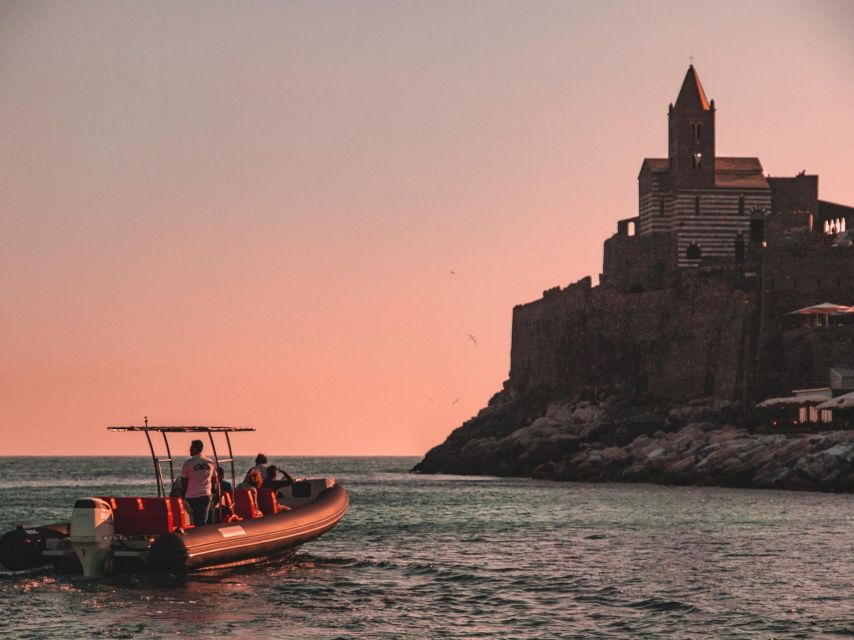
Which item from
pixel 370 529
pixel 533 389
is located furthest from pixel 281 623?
pixel 533 389

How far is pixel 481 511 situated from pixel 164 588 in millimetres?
23638

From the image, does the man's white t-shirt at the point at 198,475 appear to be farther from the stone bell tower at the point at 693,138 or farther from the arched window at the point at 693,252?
the stone bell tower at the point at 693,138

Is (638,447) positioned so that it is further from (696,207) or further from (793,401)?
(696,207)

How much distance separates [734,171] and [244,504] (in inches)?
2277

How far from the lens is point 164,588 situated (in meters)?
23.1

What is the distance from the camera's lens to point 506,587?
24500mm

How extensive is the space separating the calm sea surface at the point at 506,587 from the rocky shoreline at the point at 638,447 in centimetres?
1329

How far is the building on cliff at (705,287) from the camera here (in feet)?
Result: 220

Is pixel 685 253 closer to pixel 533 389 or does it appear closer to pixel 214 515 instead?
pixel 533 389

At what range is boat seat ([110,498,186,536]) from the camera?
23094 millimetres

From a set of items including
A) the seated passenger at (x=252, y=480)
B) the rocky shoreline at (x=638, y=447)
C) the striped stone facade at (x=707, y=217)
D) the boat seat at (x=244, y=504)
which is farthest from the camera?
the striped stone facade at (x=707, y=217)

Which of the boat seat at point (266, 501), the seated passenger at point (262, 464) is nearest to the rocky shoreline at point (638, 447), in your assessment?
the seated passenger at point (262, 464)

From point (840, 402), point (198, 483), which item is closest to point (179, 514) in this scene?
point (198, 483)

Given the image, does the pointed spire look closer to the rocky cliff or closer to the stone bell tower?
the stone bell tower
